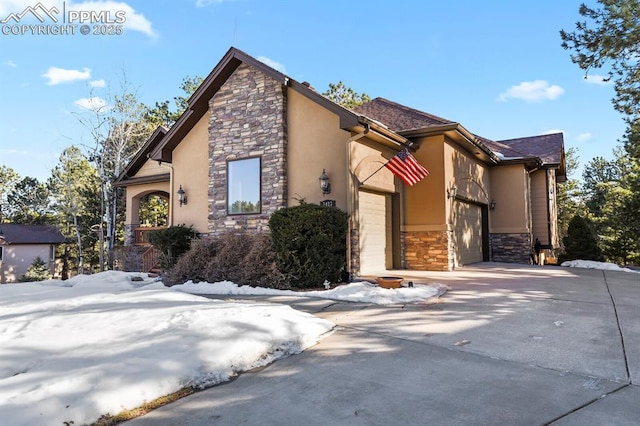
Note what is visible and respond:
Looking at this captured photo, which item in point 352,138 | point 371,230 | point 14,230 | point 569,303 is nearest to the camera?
point 569,303

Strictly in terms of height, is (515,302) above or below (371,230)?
below

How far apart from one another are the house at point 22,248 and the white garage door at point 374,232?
2489 cm

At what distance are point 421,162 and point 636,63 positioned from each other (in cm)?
663

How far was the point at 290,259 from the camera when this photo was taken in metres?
8.59

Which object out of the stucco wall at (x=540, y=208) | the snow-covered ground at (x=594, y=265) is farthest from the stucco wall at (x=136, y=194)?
the stucco wall at (x=540, y=208)

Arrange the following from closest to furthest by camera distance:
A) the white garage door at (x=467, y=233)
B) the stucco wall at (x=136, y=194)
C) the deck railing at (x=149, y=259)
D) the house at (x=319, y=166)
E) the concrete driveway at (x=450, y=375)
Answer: the concrete driveway at (x=450, y=375), the house at (x=319, y=166), the white garage door at (x=467, y=233), the deck railing at (x=149, y=259), the stucco wall at (x=136, y=194)

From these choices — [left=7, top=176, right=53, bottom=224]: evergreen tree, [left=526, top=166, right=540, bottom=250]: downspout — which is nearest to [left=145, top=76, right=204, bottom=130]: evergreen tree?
[left=7, top=176, right=53, bottom=224]: evergreen tree

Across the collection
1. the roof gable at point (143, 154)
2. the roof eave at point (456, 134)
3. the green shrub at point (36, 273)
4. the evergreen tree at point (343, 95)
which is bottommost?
the green shrub at point (36, 273)

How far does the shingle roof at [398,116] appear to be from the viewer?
11.9 meters

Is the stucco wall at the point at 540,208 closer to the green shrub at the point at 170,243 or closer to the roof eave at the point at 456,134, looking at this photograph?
the roof eave at the point at 456,134

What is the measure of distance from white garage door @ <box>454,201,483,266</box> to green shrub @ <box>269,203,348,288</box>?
5198 mm

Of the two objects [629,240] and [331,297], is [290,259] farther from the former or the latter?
[629,240]

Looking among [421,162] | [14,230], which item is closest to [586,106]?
[421,162]

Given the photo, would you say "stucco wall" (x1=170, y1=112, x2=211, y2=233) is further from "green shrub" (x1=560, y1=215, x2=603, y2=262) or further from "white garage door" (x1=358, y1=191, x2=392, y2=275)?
"green shrub" (x1=560, y1=215, x2=603, y2=262)
